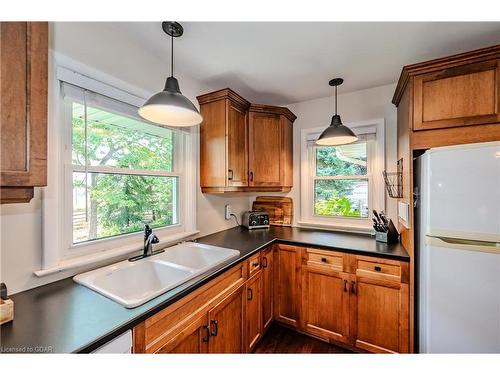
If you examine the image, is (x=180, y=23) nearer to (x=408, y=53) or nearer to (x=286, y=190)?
(x=408, y=53)

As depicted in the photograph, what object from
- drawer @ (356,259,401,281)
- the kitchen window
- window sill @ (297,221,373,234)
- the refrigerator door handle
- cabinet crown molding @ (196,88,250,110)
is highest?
cabinet crown molding @ (196,88,250,110)

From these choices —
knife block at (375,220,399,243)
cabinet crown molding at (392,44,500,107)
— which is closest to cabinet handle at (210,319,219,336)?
knife block at (375,220,399,243)

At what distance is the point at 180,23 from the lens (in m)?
1.37

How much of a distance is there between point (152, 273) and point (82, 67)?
132cm

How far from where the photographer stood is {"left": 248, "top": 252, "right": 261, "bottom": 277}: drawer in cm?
168

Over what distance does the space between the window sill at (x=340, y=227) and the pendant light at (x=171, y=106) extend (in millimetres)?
1798

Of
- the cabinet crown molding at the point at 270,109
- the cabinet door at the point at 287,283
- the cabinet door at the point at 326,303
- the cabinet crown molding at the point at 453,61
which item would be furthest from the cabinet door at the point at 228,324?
the cabinet crown molding at the point at 453,61

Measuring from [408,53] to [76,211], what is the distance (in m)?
2.57

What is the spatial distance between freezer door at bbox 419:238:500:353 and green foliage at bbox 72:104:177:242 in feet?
6.37

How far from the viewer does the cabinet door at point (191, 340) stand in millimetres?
1015

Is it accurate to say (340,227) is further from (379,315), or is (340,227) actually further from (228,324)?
(228,324)

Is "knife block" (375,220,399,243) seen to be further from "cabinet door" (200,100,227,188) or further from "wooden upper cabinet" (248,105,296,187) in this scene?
"cabinet door" (200,100,227,188)

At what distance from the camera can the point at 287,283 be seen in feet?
6.64

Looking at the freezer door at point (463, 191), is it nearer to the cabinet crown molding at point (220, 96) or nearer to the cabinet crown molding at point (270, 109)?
the cabinet crown molding at point (270, 109)
